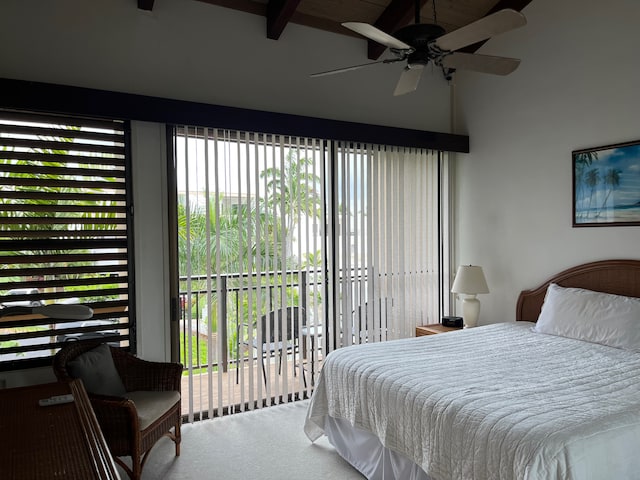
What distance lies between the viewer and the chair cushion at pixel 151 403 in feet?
8.61

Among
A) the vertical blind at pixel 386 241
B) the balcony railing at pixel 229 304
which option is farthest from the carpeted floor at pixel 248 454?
the vertical blind at pixel 386 241

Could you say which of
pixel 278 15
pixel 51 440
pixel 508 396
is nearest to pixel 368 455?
pixel 508 396

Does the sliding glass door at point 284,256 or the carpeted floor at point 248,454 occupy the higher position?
the sliding glass door at point 284,256

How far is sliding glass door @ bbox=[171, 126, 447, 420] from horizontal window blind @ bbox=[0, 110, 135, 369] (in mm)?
419

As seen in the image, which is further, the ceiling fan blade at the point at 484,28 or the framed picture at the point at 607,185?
the framed picture at the point at 607,185

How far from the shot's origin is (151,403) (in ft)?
9.06

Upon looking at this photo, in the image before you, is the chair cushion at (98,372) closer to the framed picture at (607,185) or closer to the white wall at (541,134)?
the white wall at (541,134)

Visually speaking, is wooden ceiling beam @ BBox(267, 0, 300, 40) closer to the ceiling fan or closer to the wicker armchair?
the ceiling fan

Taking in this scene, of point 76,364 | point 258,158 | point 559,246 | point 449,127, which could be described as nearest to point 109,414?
point 76,364

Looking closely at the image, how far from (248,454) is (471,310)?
7.77 feet

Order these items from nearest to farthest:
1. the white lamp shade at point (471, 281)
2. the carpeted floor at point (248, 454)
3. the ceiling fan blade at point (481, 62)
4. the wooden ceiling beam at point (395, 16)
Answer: the ceiling fan blade at point (481, 62) → the carpeted floor at point (248, 454) → the wooden ceiling beam at point (395, 16) → the white lamp shade at point (471, 281)

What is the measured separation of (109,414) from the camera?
8.12 ft

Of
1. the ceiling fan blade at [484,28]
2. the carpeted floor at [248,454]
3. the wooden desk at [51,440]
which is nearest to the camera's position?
the wooden desk at [51,440]

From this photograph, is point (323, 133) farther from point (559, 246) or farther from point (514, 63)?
point (559, 246)
